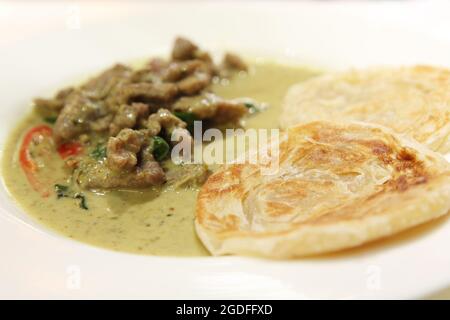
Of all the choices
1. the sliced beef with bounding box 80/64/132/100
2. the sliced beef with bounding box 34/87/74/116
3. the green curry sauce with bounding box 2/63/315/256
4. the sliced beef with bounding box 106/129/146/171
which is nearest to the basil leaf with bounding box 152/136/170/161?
the sliced beef with bounding box 106/129/146/171

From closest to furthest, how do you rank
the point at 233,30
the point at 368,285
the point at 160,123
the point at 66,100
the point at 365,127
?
the point at 368,285 < the point at 365,127 < the point at 160,123 < the point at 66,100 < the point at 233,30

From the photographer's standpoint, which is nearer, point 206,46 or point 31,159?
point 31,159

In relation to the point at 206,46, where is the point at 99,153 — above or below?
below

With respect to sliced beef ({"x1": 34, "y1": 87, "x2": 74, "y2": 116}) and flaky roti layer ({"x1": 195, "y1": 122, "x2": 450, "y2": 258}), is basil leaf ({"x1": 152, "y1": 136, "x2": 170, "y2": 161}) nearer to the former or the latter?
flaky roti layer ({"x1": 195, "y1": 122, "x2": 450, "y2": 258})

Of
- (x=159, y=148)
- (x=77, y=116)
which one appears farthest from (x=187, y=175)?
(x=77, y=116)

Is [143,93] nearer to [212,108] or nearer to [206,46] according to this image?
[212,108]

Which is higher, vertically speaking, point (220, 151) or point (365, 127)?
point (365, 127)

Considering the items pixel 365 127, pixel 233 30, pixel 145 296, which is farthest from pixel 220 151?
pixel 233 30

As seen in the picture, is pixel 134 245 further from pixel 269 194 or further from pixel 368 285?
pixel 368 285
